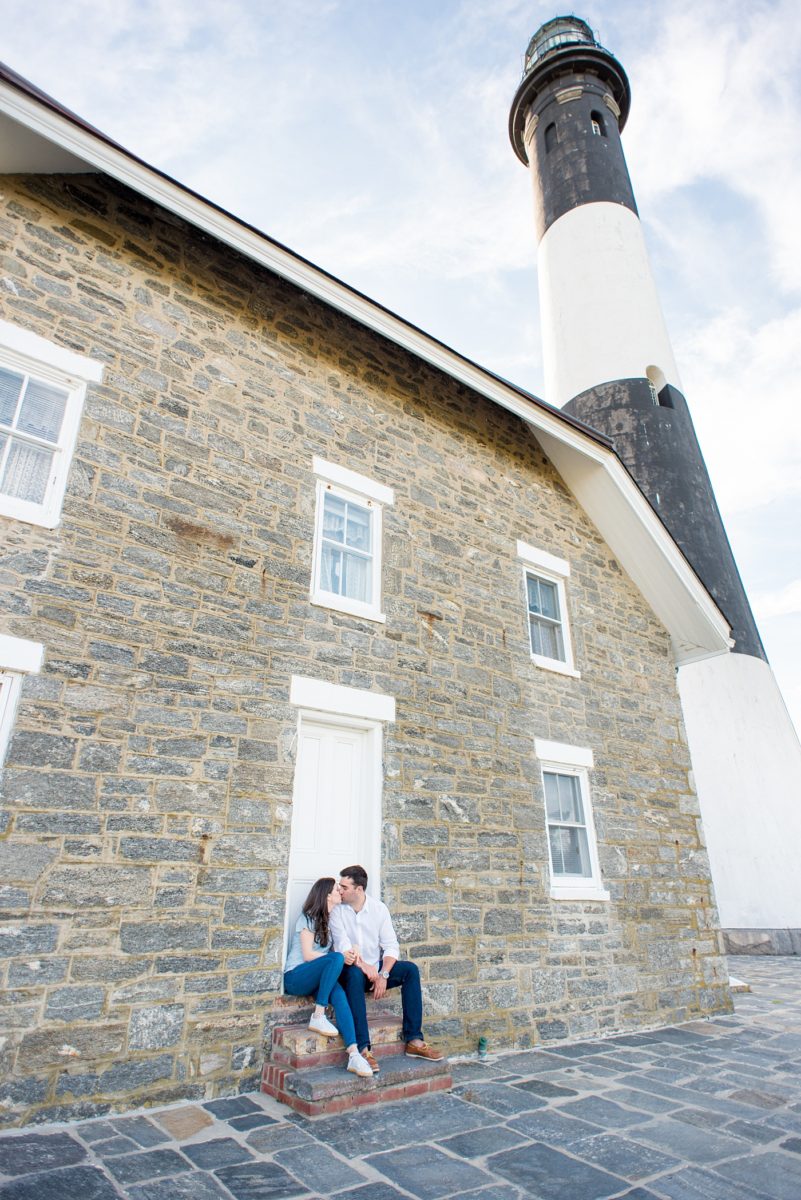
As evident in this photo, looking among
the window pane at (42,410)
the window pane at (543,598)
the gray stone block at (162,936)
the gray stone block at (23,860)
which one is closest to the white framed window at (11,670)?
the gray stone block at (23,860)

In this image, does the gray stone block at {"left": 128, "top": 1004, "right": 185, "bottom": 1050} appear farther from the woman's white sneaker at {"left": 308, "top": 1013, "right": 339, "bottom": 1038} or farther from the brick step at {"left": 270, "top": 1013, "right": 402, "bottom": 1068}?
the woman's white sneaker at {"left": 308, "top": 1013, "right": 339, "bottom": 1038}

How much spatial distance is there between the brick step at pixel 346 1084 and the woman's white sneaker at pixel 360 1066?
0.03 meters

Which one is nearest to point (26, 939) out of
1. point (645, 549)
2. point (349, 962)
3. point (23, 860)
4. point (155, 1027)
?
point (23, 860)

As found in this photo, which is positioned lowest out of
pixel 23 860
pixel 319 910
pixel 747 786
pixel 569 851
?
pixel 319 910

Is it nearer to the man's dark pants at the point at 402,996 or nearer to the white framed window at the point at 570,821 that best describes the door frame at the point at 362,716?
the man's dark pants at the point at 402,996

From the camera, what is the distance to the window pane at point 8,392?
15.5ft

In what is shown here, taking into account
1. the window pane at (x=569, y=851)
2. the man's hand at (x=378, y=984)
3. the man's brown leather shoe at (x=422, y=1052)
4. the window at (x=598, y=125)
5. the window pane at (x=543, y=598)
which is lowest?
the man's brown leather shoe at (x=422, y=1052)

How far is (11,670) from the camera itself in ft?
13.6

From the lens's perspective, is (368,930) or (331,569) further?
(331,569)

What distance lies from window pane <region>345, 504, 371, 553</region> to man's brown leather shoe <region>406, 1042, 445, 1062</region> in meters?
3.92

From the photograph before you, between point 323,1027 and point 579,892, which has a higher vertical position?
point 579,892

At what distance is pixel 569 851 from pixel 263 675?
148 inches

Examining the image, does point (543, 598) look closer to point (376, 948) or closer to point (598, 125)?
point (376, 948)

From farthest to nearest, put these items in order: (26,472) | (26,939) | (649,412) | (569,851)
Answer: (649,412), (569,851), (26,472), (26,939)
